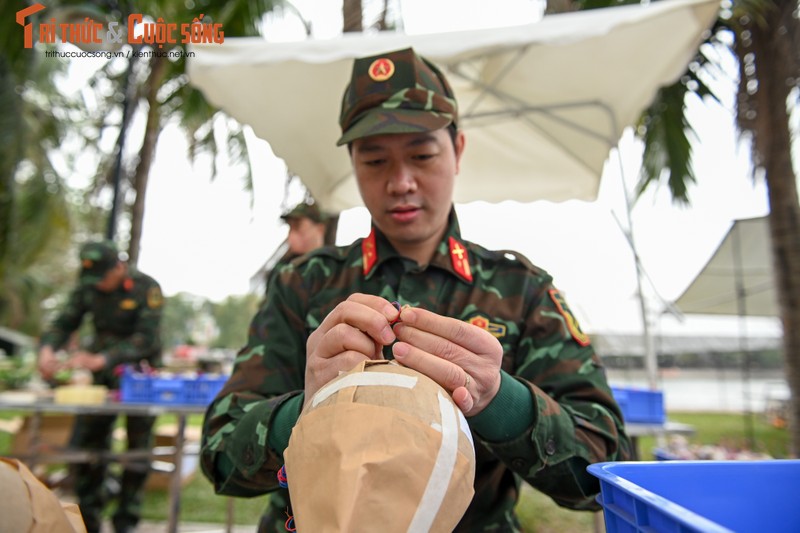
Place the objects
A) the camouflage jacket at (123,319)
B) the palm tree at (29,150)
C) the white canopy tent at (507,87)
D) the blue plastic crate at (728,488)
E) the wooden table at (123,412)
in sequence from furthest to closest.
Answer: the palm tree at (29,150)
the camouflage jacket at (123,319)
the wooden table at (123,412)
the white canopy tent at (507,87)
the blue plastic crate at (728,488)

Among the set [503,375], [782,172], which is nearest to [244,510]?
[503,375]

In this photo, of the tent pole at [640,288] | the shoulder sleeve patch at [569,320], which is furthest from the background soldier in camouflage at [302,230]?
the shoulder sleeve patch at [569,320]

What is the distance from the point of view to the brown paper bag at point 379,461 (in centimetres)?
54

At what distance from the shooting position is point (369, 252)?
139cm

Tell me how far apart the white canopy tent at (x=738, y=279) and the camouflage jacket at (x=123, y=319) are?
23.8 ft

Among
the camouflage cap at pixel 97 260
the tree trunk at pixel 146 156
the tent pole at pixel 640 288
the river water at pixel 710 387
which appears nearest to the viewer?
the tent pole at pixel 640 288

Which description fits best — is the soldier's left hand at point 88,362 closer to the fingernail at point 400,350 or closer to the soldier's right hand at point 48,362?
the soldier's right hand at point 48,362

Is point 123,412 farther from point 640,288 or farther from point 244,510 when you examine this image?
point 640,288

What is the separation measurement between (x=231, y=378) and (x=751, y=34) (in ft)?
19.4

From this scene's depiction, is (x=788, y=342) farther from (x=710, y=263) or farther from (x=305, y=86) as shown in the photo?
(x=305, y=86)

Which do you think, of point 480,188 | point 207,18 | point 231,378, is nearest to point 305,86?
point 480,188

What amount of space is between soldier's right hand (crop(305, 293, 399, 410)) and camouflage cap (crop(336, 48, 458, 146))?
527 mm

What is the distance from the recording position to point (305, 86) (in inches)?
131
